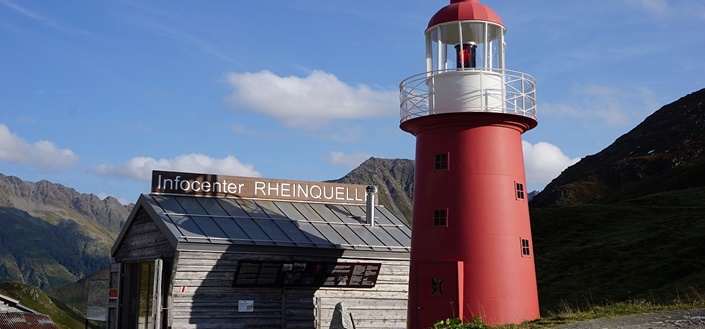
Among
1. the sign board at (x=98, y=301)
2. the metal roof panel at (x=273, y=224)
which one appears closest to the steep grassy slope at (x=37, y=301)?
the sign board at (x=98, y=301)

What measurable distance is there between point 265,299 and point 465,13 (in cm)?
1100

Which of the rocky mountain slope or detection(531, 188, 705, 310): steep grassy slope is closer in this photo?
detection(531, 188, 705, 310): steep grassy slope

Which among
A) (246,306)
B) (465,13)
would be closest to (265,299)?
(246,306)

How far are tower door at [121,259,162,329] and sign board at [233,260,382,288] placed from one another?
13.9 ft

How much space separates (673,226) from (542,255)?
8.51 metres

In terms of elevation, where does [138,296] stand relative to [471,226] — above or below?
below

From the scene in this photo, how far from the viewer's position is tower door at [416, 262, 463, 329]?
2091 cm

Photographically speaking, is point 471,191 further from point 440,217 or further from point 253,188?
point 253,188

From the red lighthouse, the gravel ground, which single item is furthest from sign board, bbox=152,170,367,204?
the gravel ground

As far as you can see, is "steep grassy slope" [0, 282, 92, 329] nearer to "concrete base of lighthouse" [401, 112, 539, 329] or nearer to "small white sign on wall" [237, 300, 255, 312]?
"small white sign on wall" [237, 300, 255, 312]

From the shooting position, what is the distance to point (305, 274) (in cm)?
2625

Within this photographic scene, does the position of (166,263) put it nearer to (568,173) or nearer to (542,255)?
(542,255)

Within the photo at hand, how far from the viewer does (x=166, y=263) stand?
25.5m

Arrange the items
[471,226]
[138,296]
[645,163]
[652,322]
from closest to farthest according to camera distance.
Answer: [652,322]
[471,226]
[138,296]
[645,163]
